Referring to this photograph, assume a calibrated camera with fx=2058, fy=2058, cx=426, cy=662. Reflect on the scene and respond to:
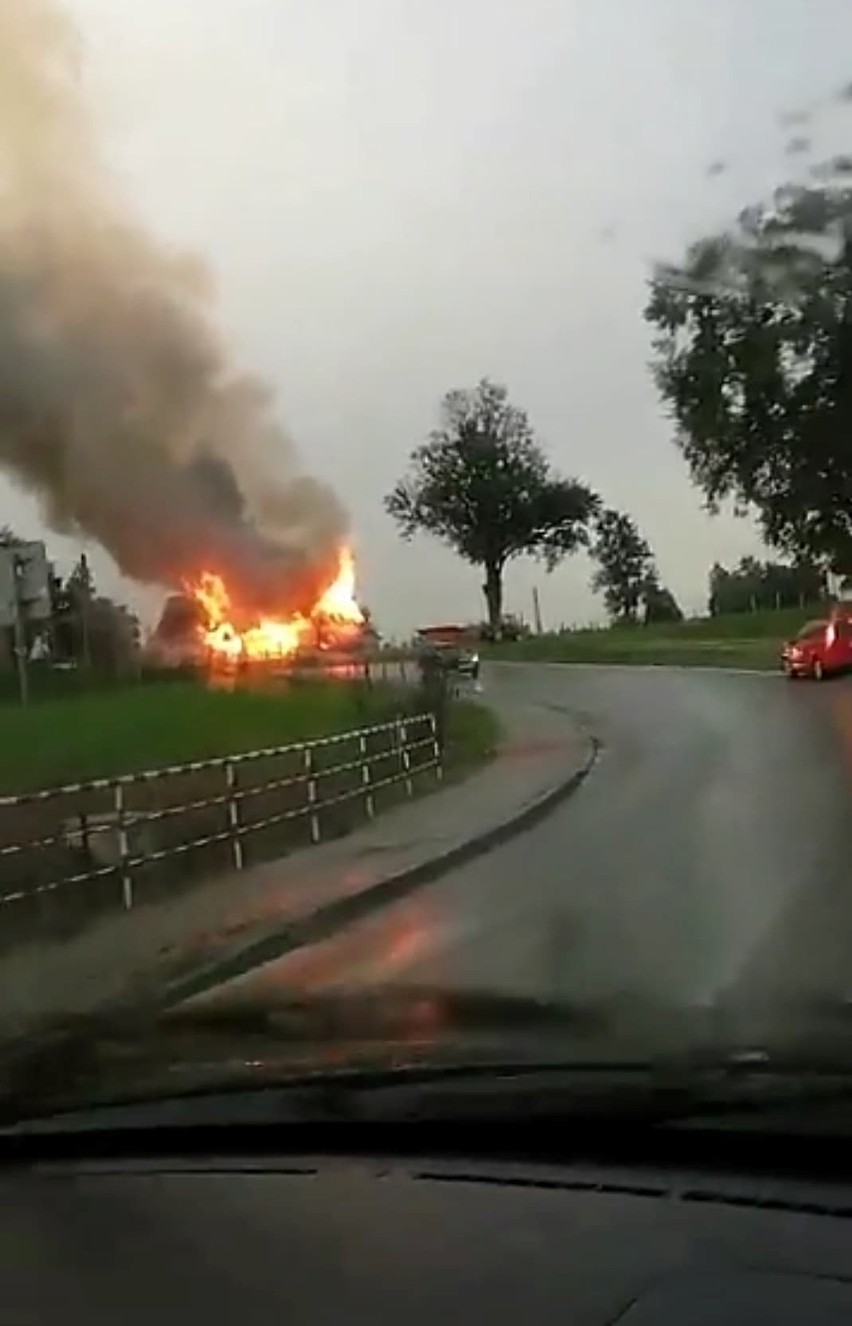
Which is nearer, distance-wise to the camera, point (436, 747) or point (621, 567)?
point (436, 747)

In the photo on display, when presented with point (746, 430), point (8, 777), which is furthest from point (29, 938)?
point (746, 430)

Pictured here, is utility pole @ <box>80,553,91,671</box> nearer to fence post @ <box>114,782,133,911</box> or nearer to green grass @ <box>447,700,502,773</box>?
green grass @ <box>447,700,502,773</box>

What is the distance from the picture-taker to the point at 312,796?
18.9 m

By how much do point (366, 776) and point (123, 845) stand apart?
8154mm

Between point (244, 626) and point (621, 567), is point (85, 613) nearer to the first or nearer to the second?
point (244, 626)

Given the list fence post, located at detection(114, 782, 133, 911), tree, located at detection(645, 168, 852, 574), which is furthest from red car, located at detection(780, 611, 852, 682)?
fence post, located at detection(114, 782, 133, 911)

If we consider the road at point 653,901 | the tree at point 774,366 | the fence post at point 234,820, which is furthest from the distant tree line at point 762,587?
the fence post at point 234,820

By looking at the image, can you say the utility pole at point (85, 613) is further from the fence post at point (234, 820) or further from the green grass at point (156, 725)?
the fence post at point (234, 820)

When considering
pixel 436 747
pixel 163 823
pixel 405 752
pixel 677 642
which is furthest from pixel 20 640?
pixel 677 642

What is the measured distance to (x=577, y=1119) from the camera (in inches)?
120

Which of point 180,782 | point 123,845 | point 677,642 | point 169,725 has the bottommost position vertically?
point 123,845

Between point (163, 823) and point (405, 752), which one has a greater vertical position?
point (163, 823)

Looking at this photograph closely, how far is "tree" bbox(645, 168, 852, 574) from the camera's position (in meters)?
23.1

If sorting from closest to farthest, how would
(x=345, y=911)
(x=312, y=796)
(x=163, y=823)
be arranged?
1. (x=345, y=911)
2. (x=163, y=823)
3. (x=312, y=796)
